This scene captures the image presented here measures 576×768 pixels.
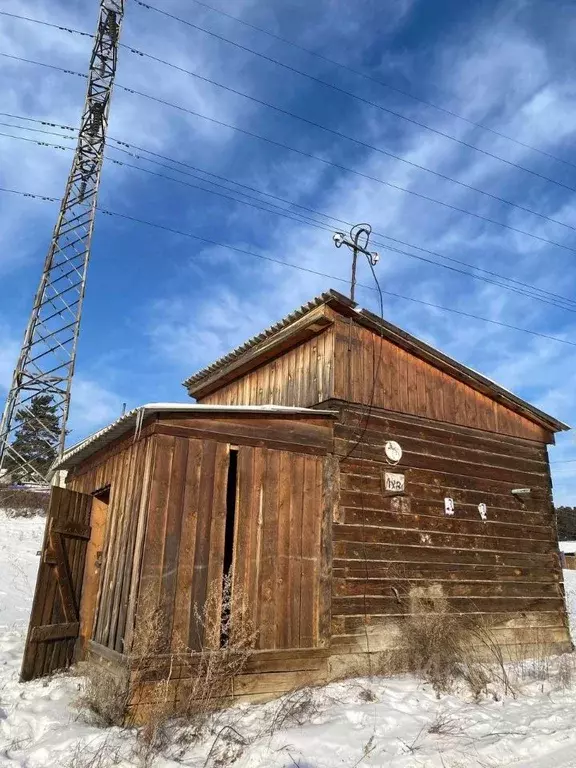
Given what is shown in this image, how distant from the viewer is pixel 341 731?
18.5ft

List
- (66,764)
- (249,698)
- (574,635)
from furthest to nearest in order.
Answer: (574,635) → (249,698) → (66,764)

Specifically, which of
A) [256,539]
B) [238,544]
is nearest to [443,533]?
[256,539]

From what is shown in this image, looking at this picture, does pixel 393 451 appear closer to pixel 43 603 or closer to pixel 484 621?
pixel 484 621

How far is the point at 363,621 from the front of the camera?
810 centimetres

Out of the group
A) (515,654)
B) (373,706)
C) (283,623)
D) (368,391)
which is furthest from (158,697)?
(515,654)

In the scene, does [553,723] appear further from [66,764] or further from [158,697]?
[66,764]

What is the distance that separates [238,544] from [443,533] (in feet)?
13.0

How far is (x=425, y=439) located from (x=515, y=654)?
3.95 m

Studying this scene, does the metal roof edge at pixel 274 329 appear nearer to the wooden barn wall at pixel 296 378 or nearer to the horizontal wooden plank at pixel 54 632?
the wooden barn wall at pixel 296 378

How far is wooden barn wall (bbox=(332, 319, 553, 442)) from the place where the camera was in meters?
9.20

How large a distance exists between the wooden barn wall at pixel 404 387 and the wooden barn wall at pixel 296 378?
0.66ft

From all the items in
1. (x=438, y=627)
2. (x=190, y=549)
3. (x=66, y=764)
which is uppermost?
(x=190, y=549)

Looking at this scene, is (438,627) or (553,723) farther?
(438,627)

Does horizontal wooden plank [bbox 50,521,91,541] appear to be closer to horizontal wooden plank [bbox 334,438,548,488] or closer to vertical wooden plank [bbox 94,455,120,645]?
vertical wooden plank [bbox 94,455,120,645]
